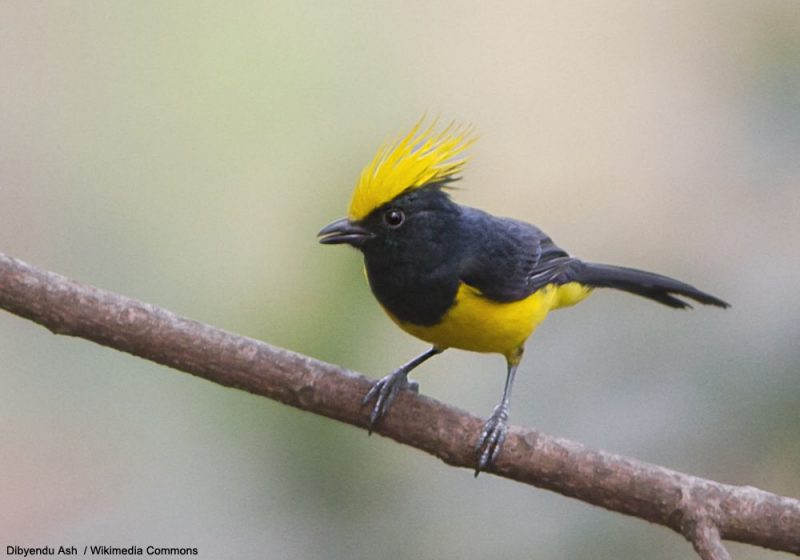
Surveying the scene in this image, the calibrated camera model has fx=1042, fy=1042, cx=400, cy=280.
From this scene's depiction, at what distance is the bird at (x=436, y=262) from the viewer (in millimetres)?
3232

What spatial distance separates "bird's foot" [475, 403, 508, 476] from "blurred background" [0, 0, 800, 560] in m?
0.05

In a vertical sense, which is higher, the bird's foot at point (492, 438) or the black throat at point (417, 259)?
the black throat at point (417, 259)

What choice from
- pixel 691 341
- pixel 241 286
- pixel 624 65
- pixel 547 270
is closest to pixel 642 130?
pixel 624 65

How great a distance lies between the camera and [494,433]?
9.68ft

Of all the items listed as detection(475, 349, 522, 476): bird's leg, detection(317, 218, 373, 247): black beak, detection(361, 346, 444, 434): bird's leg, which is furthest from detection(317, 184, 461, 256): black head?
detection(475, 349, 522, 476): bird's leg

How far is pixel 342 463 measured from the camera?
8.52ft

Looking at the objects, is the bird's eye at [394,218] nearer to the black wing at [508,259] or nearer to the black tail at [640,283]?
the black wing at [508,259]

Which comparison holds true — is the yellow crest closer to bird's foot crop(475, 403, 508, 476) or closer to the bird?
the bird

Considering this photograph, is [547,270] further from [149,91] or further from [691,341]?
[149,91]

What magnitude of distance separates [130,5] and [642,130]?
102 inches

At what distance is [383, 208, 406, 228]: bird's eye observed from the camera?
3.30 metres

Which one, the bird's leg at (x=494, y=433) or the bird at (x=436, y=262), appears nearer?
the bird's leg at (x=494, y=433)

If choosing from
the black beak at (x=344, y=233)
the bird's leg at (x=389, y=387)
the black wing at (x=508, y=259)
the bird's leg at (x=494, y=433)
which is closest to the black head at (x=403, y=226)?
the black beak at (x=344, y=233)

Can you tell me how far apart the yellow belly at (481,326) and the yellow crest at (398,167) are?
36 centimetres
